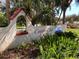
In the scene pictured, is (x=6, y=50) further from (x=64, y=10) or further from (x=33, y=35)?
(x=64, y=10)

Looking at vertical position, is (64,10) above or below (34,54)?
above

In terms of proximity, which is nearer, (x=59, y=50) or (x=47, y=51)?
(x=47, y=51)

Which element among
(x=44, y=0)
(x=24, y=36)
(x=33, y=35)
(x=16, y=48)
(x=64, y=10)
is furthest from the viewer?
(x=64, y=10)

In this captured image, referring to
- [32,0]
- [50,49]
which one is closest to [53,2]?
[32,0]

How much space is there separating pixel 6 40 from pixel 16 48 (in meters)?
0.72

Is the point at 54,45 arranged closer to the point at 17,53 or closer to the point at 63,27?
the point at 17,53

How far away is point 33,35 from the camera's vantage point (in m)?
15.0

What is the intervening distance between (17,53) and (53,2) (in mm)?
9437

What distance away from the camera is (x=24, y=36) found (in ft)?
46.2

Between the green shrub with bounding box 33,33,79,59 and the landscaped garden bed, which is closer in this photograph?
the green shrub with bounding box 33,33,79,59

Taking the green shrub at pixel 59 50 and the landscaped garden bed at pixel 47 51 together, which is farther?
the landscaped garden bed at pixel 47 51

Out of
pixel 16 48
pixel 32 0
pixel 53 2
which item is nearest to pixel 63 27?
pixel 53 2

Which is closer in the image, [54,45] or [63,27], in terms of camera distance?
[54,45]

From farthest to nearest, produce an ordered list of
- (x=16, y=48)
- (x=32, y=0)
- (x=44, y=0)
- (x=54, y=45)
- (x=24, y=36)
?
1. (x=44, y=0)
2. (x=32, y=0)
3. (x=24, y=36)
4. (x=16, y=48)
5. (x=54, y=45)
